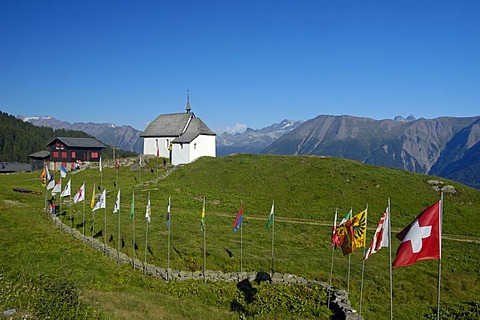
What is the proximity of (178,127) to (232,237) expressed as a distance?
49.2 meters

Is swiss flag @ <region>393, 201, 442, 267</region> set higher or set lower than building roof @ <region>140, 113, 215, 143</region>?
lower

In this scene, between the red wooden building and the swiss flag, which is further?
the red wooden building

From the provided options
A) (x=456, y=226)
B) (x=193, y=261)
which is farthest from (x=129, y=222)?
(x=456, y=226)

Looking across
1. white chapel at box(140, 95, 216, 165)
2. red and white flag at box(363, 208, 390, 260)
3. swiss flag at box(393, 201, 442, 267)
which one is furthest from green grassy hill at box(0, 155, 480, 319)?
swiss flag at box(393, 201, 442, 267)

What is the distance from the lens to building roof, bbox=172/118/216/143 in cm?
7543

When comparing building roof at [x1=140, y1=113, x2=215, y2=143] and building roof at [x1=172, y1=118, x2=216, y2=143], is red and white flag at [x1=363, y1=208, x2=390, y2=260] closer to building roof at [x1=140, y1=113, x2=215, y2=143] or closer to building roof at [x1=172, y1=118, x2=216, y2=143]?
building roof at [x1=172, y1=118, x2=216, y2=143]

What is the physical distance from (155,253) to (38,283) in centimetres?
1133

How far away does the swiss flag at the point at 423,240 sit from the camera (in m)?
13.5

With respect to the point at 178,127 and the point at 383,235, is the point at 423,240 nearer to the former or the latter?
the point at 383,235

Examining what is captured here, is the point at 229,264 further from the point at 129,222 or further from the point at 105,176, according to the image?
the point at 105,176

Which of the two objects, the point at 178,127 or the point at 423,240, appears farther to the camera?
the point at 178,127

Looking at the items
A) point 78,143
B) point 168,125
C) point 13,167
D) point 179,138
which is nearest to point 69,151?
point 78,143

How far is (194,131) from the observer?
78.6 meters

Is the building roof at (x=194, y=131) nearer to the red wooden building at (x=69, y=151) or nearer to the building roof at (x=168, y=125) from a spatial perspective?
the building roof at (x=168, y=125)
